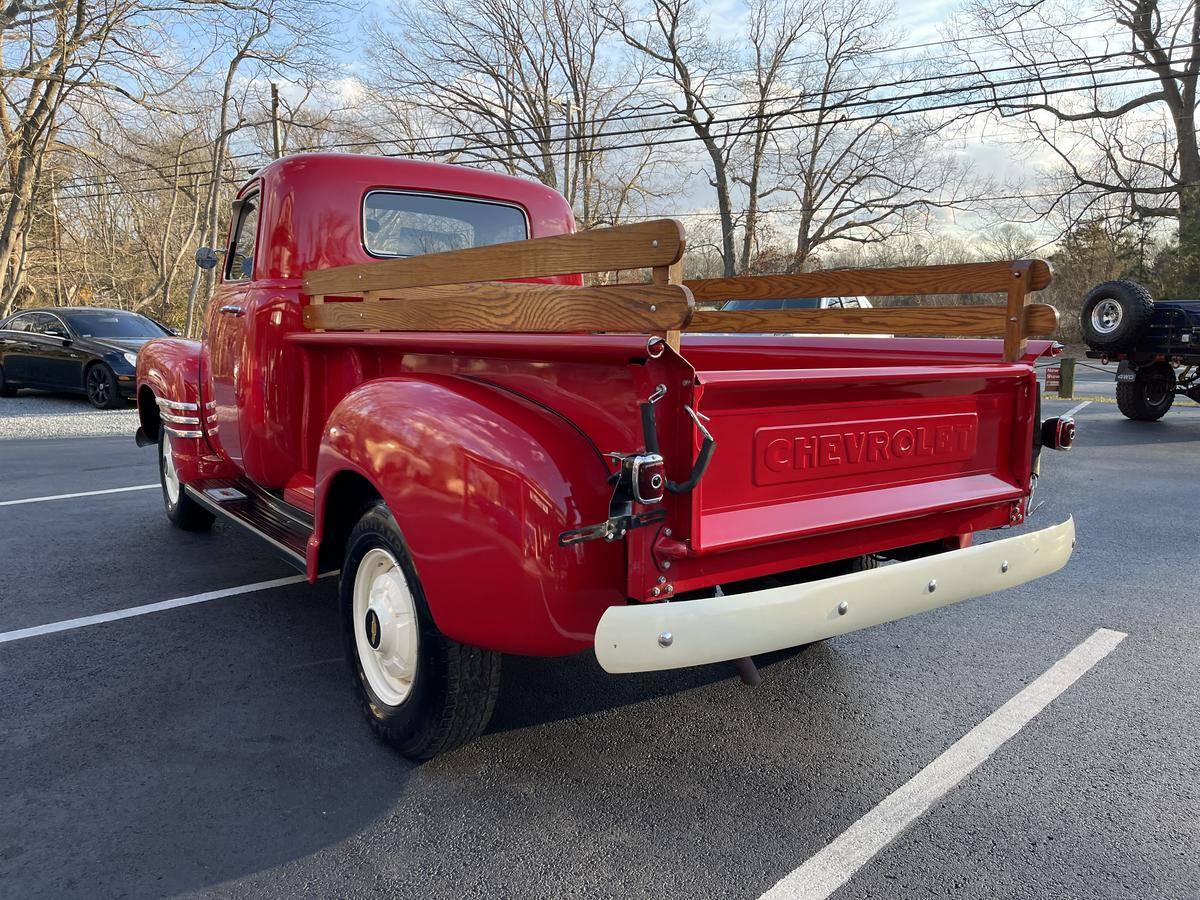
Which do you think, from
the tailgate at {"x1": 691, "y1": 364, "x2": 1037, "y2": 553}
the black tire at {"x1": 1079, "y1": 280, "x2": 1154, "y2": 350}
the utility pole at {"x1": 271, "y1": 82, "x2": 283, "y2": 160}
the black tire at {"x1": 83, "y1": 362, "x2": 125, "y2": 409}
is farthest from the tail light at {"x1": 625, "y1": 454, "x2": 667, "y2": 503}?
the utility pole at {"x1": 271, "y1": 82, "x2": 283, "y2": 160}

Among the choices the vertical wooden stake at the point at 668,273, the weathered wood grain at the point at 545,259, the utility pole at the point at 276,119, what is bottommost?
the vertical wooden stake at the point at 668,273

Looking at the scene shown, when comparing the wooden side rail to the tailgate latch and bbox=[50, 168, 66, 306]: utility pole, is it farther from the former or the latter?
bbox=[50, 168, 66, 306]: utility pole

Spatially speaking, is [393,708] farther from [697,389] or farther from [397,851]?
[697,389]

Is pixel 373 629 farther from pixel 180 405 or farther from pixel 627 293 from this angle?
pixel 180 405

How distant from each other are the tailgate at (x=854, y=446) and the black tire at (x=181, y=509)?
4066 mm

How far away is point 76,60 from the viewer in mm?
18797

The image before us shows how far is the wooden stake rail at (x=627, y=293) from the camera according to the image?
196 centimetres

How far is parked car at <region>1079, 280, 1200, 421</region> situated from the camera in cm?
1070

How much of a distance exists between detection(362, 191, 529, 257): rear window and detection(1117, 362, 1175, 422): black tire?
A: 10.2 meters

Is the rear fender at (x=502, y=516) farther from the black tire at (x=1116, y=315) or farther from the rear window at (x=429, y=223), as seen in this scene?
the black tire at (x=1116, y=315)

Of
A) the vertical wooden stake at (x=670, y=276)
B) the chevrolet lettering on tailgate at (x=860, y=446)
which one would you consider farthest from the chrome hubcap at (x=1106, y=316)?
the vertical wooden stake at (x=670, y=276)

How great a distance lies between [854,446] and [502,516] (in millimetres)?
1110

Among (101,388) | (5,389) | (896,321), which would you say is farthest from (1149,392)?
(5,389)

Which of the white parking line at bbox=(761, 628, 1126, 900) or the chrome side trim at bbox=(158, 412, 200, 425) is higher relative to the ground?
the chrome side trim at bbox=(158, 412, 200, 425)
